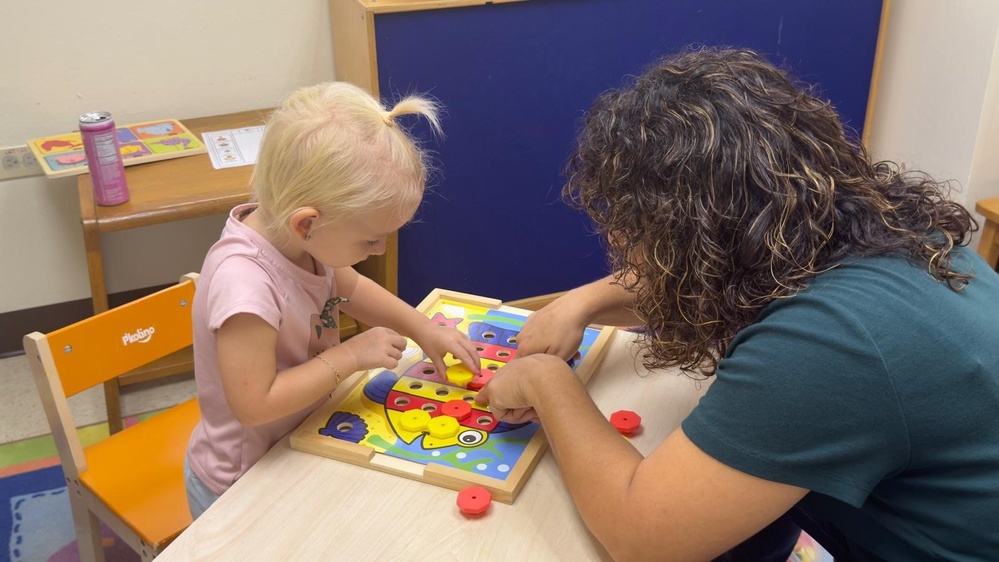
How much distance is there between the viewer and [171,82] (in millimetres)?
2494

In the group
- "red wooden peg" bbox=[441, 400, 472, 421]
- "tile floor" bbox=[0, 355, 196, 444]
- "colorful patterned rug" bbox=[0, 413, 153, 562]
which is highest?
"red wooden peg" bbox=[441, 400, 472, 421]

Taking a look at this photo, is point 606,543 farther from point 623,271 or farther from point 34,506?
point 34,506

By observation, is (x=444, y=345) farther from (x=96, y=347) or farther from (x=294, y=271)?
(x=96, y=347)

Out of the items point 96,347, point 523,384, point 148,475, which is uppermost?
point 523,384

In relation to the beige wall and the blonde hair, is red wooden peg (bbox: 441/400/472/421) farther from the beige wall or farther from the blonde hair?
the beige wall

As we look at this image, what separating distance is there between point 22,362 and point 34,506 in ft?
2.60

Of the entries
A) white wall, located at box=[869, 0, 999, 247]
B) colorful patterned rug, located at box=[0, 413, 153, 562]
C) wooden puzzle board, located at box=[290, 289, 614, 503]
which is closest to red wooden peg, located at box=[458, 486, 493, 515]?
wooden puzzle board, located at box=[290, 289, 614, 503]

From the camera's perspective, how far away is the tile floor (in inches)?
92.2

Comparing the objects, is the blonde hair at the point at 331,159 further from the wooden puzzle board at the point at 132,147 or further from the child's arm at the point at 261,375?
the wooden puzzle board at the point at 132,147

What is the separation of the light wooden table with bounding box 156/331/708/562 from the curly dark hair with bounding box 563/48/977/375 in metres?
0.27

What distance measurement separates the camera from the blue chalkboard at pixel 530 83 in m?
2.29

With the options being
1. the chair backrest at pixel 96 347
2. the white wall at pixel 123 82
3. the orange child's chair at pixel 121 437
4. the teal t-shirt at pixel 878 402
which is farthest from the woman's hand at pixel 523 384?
the white wall at pixel 123 82

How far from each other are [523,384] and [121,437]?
3.04ft

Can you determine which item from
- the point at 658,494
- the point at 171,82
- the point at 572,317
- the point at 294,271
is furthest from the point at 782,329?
the point at 171,82
